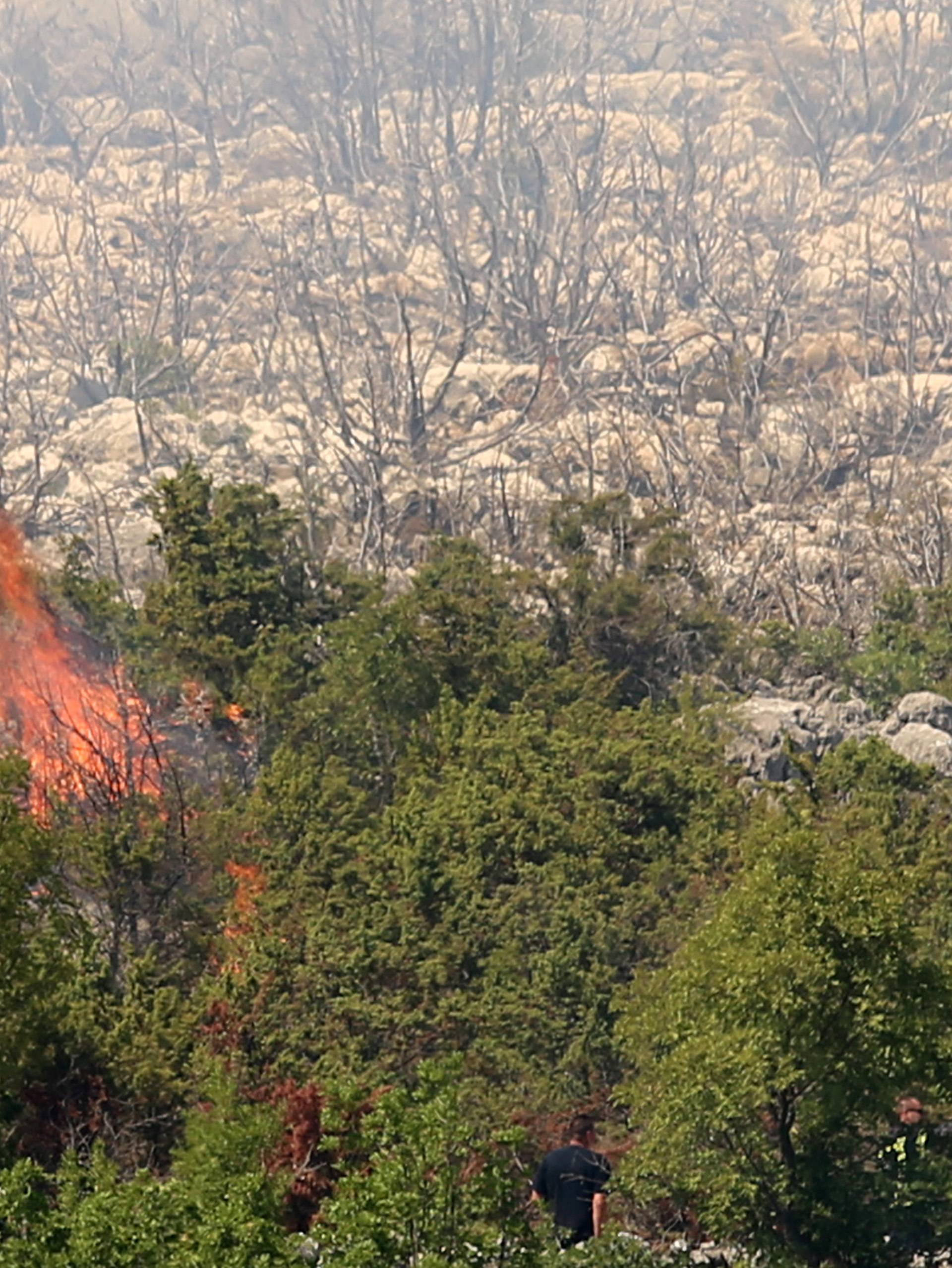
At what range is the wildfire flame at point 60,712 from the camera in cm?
2262

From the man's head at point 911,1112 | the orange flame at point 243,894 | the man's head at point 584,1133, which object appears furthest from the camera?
the orange flame at point 243,894

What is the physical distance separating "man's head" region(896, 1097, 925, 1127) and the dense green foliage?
1.48ft

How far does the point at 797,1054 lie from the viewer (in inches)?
522

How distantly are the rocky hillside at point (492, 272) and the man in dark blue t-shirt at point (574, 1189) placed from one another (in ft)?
88.6

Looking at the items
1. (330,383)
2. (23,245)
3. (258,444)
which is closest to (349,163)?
(23,245)

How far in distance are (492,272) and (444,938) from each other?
176ft

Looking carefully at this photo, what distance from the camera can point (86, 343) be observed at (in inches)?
2719

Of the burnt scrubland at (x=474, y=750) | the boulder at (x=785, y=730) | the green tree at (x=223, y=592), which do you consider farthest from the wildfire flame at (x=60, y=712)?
the boulder at (x=785, y=730)

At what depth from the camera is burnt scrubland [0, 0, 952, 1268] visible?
1330 centimetres

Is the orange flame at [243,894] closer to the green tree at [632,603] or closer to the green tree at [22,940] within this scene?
the green tree at [22,940]

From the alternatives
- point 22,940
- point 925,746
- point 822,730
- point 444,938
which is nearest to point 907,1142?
point 444,938

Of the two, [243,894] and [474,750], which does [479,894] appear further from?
[474,750]

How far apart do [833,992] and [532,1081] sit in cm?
451

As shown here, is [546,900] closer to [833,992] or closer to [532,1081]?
[532,1081]
